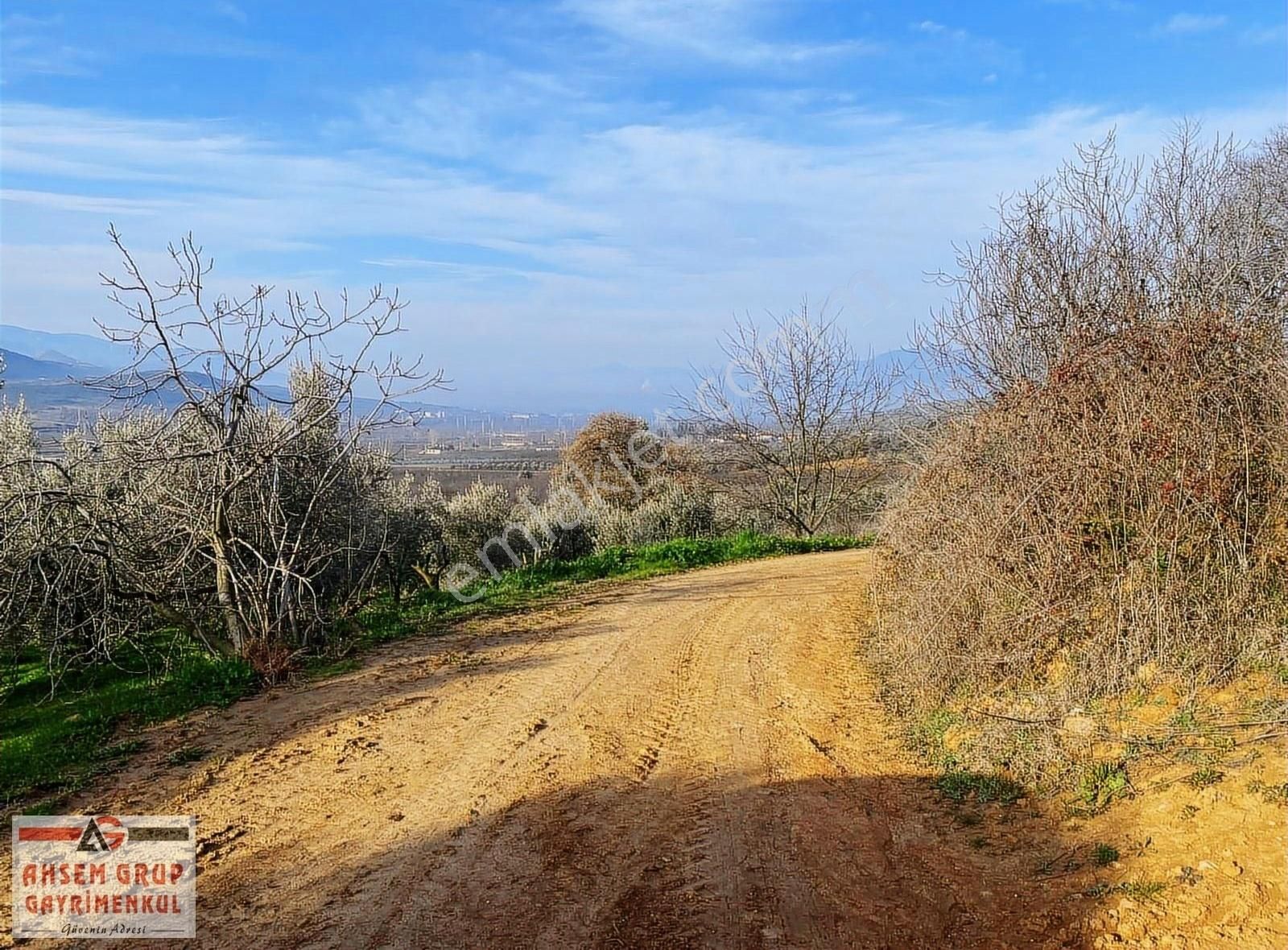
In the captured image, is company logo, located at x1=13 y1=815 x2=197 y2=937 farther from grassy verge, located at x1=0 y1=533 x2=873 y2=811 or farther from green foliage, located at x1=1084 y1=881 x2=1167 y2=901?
green foliage, located at x1=1084 y1=881 x2=1167 y2=901

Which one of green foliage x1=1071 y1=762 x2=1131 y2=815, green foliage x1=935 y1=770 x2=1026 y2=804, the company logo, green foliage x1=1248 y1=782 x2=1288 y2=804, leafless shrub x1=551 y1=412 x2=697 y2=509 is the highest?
leafless shrub x1=551 y1=412 x2=697 y2=509

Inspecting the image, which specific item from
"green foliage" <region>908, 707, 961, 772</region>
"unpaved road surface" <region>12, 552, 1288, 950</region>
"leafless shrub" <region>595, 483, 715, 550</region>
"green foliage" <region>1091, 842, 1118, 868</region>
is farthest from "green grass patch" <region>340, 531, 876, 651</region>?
"green foliage" <region>1091, 842, 1118, 868</region>

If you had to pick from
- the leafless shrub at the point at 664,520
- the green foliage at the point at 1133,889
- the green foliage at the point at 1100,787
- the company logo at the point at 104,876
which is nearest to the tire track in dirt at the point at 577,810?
the company logo at the point at 104,876

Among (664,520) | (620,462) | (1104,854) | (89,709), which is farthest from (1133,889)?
(620,462)

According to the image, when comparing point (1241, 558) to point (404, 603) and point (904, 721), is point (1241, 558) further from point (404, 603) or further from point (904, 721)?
point (404, 603)

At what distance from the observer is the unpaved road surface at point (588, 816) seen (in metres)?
4.19

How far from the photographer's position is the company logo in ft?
14.2

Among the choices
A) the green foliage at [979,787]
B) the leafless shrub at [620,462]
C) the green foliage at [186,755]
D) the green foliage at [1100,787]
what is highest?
the leafless shrub at [620,462]

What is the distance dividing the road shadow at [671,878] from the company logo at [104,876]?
19 cm

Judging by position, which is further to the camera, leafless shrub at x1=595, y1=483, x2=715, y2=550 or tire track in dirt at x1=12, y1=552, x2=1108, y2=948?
leafless shrub at x1=595, y1=483, x2=715, y2=550

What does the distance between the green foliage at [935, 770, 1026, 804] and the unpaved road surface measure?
0.17m

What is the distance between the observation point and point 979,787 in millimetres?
5566

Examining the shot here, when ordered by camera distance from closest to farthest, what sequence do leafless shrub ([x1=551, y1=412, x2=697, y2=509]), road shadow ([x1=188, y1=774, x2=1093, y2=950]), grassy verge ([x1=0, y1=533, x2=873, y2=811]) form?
road shadow ([x1=188, y1=774, x2=1093, y2=950])
grassy verge ([x1=0, y1=533, x2=873, y2=811])
leafless shrub ([x1=551, y1=412, x2=697, y2=509])

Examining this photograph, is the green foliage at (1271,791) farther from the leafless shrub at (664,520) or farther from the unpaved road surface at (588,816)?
the leafless shrub at (664,520)
